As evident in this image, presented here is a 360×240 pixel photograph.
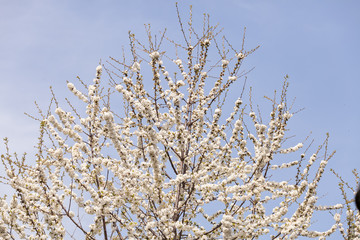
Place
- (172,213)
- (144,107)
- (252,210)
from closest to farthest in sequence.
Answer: (172,213), (144,107), (252,210)

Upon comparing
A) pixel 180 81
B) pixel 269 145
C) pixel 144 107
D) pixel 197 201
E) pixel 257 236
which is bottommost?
pixel 257 236

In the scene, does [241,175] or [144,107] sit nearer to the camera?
[241,175]

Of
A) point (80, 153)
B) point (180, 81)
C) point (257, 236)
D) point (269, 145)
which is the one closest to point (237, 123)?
point (269, 145)

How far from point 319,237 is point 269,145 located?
225cm

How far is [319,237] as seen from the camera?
8.76 m

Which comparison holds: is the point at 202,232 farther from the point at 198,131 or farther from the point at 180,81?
the point at 180,81

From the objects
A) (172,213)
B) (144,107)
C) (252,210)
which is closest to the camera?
(172,213)

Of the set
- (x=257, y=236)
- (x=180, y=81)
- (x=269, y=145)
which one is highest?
(x=180, y=81)

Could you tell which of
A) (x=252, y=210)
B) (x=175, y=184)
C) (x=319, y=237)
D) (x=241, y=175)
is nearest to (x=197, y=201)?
(x=175, y=184)

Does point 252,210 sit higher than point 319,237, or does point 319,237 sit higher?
point 252,210

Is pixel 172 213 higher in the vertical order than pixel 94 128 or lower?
lower

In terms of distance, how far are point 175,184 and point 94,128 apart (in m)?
2.59

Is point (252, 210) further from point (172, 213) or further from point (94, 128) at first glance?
point (94, 128)

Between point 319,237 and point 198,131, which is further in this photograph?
point 198,131
